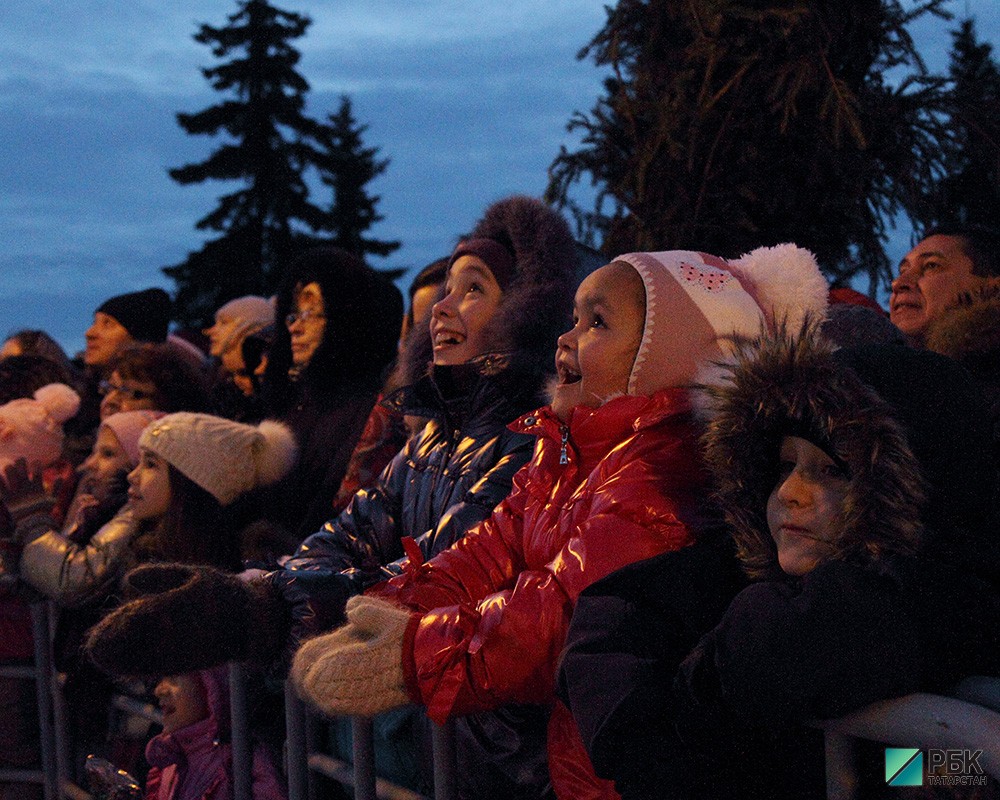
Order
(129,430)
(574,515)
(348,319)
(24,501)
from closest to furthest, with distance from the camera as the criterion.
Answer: (574,515) → (24,501) → (129,430) → (348,319)

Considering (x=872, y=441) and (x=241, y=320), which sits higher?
(x=241, y=320)

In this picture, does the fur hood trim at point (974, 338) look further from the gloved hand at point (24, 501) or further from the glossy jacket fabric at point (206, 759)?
the gloved hand at point (24, 501)

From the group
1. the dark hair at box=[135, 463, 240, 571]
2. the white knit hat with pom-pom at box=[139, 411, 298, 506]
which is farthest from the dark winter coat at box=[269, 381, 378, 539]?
the dark hair at box=[135, 463, 240, 571]

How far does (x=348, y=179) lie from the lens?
26172 mm

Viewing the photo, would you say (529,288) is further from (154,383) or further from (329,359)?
(154,383)

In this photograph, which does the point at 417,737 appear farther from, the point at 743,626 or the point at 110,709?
the point at 110,709

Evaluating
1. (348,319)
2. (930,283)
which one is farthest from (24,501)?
(930,283)

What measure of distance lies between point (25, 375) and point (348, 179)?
1978 centimetres

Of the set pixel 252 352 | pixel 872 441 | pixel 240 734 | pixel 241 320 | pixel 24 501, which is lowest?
pixel 240 734

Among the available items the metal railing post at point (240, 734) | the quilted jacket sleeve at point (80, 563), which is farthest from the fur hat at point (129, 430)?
the metal railing post at point (240, 734)

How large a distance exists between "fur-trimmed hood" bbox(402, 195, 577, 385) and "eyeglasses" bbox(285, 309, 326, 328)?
4.04 ft

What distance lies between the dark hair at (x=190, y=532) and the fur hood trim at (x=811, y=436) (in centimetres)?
276

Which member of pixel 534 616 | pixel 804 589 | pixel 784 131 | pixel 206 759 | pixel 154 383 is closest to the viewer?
pixel 804 589

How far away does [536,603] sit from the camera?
236 centimetres
